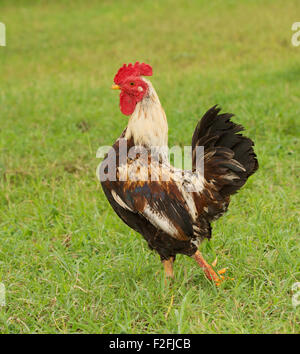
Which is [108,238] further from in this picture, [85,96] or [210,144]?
[85,96]

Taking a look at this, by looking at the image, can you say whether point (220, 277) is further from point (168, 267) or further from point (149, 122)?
point (149, 122)

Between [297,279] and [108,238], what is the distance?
1660mm

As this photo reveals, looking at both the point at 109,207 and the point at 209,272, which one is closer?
the point at 209,272

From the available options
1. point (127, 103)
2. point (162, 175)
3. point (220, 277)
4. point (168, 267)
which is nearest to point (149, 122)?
point (127, 103)

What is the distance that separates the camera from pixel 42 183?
4.90 metres

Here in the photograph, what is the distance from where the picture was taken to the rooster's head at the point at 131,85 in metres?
2.89

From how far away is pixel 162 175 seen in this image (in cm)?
297

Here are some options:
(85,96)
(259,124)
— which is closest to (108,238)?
(259,124)

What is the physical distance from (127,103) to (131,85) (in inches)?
5.4

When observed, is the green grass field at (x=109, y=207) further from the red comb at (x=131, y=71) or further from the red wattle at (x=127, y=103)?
the red comb at (x=131, y=71)

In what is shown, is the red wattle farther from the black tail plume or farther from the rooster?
the black tail plume

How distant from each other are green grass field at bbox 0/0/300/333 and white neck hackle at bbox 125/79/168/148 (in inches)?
42.6

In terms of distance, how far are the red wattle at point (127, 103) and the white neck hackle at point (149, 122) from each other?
0.13 feet

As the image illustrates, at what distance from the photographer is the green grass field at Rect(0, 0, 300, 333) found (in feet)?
9.89
